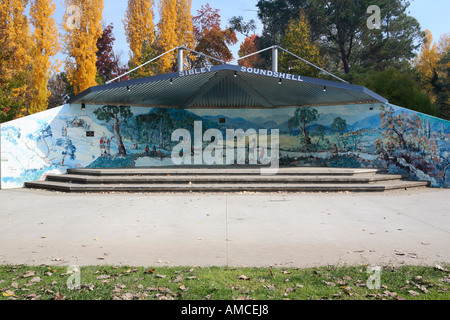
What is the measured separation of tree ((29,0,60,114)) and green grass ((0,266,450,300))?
23643 mm

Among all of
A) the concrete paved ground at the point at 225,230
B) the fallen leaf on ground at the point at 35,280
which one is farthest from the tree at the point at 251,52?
the fallen leaf on ground at the point at 35,280

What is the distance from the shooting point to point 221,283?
410 cm

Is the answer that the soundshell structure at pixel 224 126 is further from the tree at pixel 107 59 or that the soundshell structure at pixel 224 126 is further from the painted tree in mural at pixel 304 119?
the tree at pixel 107 59

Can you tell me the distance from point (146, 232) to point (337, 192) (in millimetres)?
7814

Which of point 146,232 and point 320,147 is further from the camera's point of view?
point 320,147

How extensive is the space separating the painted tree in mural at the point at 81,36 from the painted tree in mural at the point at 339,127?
1841 centimetres

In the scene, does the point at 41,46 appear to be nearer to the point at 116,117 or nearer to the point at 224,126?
the point at 116,117

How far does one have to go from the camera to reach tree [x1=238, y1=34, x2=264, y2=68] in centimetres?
3962

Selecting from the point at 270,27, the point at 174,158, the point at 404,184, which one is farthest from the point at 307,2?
the point at 404,184

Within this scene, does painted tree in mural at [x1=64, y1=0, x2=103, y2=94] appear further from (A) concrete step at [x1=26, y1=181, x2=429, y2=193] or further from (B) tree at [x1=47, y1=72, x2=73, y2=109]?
(A) concrete step at [x1=26, y1=181, x2=429, y2=193]

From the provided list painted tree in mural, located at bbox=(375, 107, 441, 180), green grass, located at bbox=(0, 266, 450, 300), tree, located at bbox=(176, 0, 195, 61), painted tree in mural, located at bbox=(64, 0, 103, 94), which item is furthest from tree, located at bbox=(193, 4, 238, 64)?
green grass, located at bbox=(0, 266, 450, 300)

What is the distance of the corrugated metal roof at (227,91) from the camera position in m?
14.1

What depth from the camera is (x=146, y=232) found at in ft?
22.6
